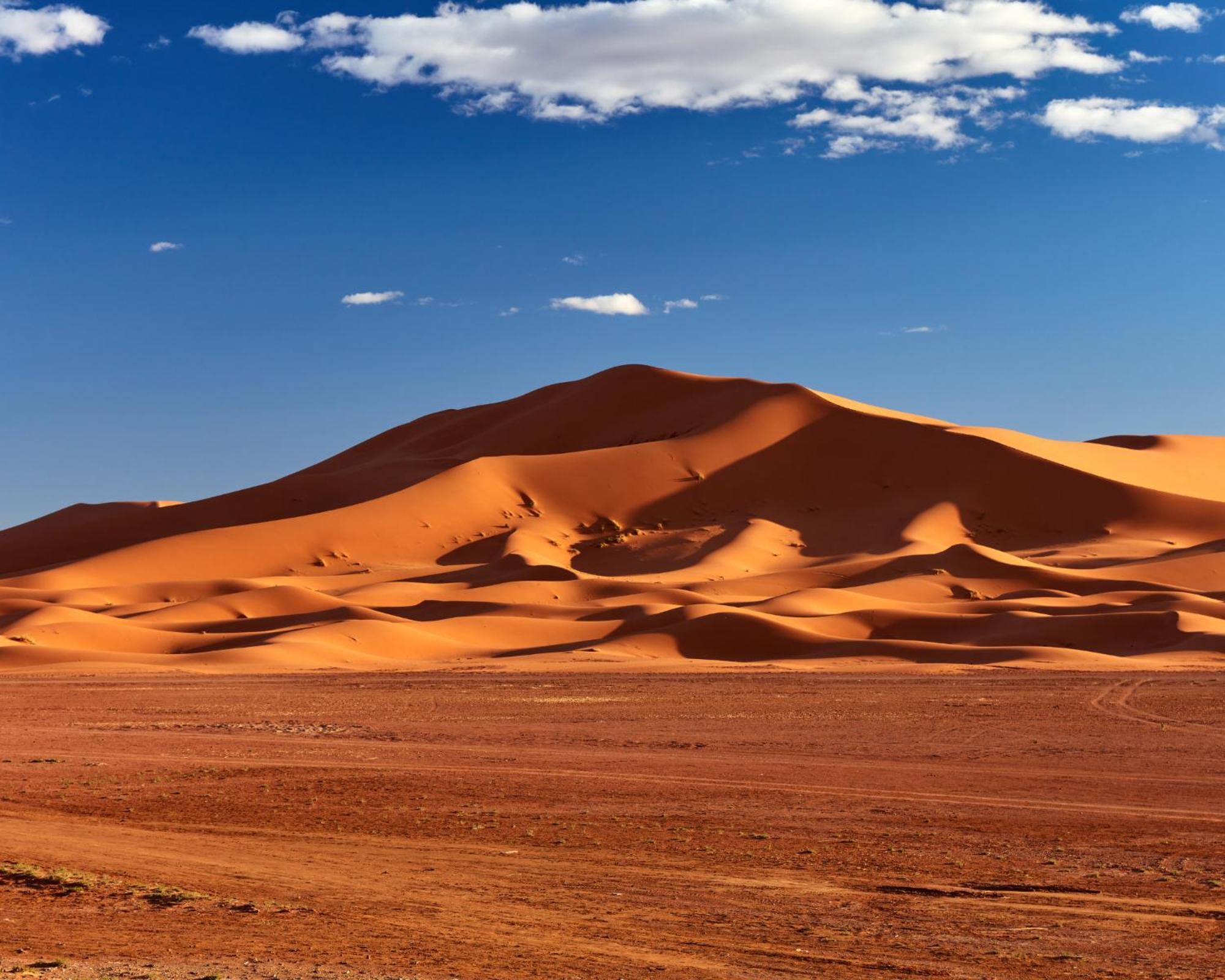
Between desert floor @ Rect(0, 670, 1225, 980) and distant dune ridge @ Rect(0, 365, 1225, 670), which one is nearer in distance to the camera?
desert floor @ Rect(0, 670, 1225, 980)

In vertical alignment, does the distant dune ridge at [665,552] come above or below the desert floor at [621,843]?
above

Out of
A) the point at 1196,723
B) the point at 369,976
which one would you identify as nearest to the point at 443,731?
the point at 1196,723

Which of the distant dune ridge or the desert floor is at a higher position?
the distant dune ridge

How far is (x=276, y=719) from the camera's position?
2717cm

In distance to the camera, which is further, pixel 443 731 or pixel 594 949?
pixel 443 731

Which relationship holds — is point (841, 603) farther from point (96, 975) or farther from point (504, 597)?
point (96, 975)

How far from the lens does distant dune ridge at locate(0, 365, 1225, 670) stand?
4572 cm

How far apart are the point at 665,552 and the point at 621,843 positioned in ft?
189

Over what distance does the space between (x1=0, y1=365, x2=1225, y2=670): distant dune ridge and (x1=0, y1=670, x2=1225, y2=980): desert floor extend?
1667cm

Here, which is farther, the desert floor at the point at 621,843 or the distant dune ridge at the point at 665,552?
the distant dune ridge at the point at 665,552

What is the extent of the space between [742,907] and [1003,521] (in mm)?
66469

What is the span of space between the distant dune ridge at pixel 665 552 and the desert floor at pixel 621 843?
1667 cm

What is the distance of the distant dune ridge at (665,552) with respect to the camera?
45.7m

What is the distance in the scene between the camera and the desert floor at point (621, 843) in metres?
8.97
